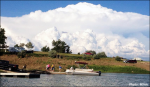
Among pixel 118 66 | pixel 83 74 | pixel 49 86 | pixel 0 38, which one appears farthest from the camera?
pixel 0 38

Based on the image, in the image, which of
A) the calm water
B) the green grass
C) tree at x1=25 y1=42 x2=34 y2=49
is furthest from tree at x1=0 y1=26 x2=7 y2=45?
the calm water

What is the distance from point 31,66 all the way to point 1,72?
2293 centimetres

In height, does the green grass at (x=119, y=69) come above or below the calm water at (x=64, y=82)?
above

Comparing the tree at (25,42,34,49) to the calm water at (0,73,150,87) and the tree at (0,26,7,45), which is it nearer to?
the tree at (0,26,7,45)

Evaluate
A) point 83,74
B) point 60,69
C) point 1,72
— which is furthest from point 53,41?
point 1,72

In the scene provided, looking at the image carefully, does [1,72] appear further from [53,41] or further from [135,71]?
[53,41]

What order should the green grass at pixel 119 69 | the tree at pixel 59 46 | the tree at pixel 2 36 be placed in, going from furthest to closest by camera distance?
the tree at pixel 59 46, the tree at pixel 2 36, the green grass at pixel 119 69

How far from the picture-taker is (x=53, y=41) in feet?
474

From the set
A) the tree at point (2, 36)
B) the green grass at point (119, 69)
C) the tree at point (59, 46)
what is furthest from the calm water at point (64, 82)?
the tree at point (59, 46)

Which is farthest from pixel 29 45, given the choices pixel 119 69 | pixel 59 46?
pixel 119 69

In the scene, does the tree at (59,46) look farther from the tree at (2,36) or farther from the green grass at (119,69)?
the green grass at (119,69)

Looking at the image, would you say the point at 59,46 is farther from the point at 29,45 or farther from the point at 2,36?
the point at 2,36

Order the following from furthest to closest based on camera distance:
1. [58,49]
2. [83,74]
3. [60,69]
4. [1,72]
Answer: [58,49]
[60,69]
[83,74]
[1,72]

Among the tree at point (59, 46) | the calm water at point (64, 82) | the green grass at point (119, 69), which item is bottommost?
the calm water at point (64, 82)
